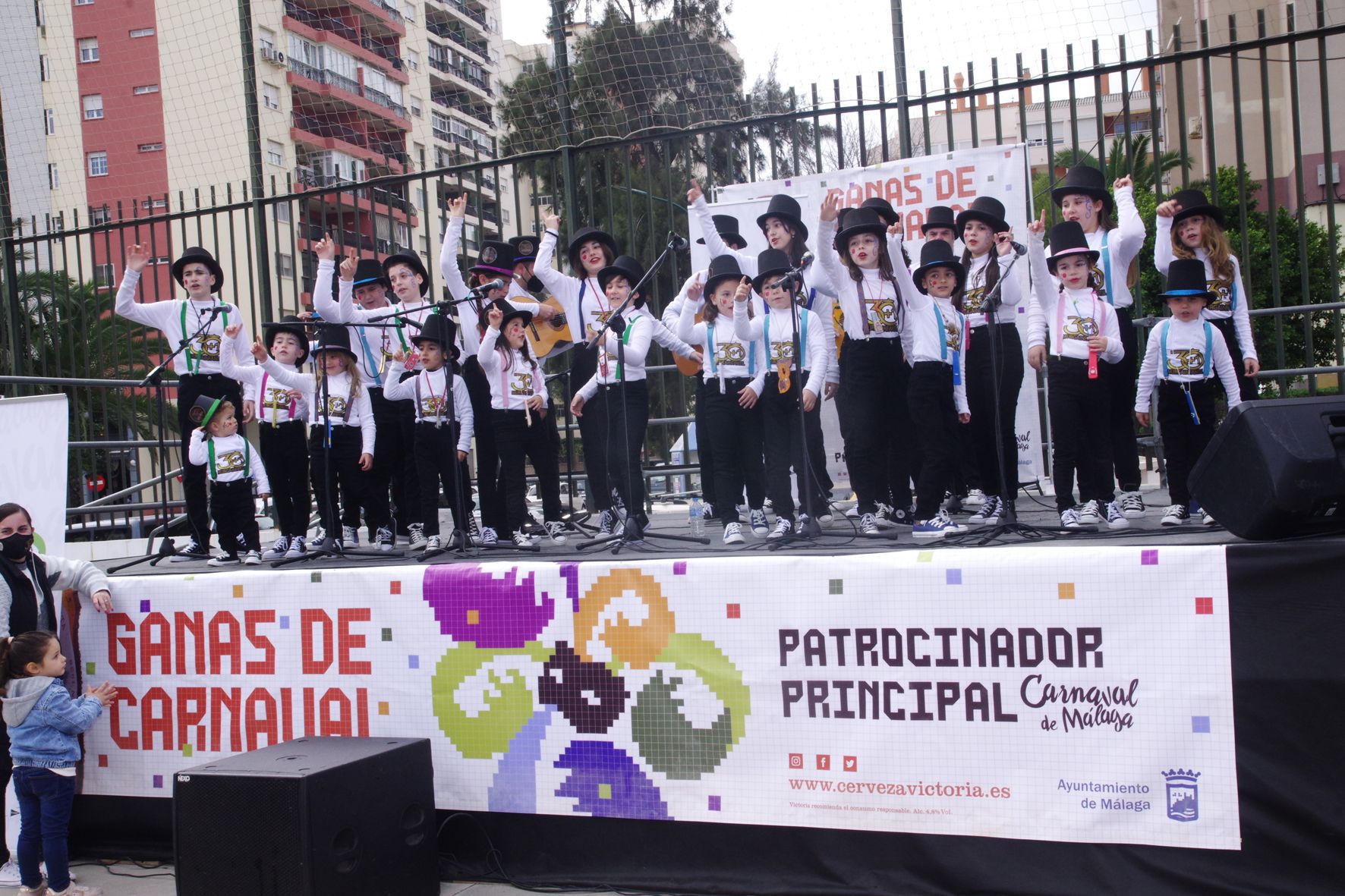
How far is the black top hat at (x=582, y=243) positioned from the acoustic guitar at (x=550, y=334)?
0.35 meters

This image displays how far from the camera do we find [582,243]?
7.02 metres

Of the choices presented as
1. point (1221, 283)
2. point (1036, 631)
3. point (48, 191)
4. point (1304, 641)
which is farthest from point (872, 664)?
point (48, 191)

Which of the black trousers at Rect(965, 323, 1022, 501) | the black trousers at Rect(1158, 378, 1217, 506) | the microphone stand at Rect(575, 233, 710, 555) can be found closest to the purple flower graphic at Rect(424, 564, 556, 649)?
the microphone stand at Rect(575, 233, 710, 555)

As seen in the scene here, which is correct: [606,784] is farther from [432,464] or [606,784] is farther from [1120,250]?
[1120,250]

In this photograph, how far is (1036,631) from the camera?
3844 millimetres

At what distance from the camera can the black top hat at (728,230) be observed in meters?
7.34

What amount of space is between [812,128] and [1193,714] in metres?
4.81

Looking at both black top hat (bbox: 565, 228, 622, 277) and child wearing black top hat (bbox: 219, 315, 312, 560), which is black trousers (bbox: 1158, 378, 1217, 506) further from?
child wearing black top hat (bbox: 219, 315, 312, 560)

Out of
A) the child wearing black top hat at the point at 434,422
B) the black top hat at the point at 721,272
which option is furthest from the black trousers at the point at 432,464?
the black top hat at the point at 721,272

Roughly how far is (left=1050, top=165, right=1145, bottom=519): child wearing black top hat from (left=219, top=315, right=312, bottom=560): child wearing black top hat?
4454 mm

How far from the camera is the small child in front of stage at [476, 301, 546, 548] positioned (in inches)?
255

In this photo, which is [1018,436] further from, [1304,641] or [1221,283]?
[1304,641]

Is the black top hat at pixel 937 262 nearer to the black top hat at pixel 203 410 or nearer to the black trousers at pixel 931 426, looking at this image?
the black trousers at pixel 931 426

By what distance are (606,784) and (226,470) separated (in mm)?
3425
